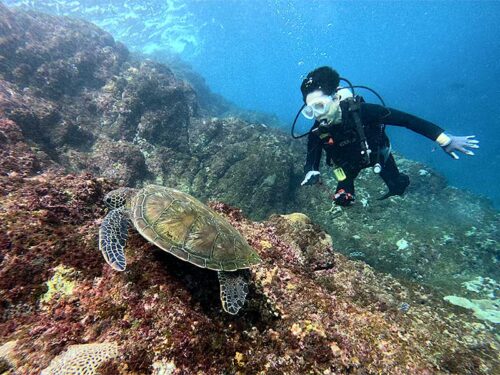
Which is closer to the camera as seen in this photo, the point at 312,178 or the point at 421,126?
the point at 421,126

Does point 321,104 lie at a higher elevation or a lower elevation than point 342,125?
higher

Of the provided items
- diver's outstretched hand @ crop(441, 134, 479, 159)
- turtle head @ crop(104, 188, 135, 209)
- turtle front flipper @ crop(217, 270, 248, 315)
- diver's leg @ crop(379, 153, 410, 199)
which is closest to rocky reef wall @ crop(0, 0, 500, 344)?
diver's leg @ crop(379, 153, 410, 199)

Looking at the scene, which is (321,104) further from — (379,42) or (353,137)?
(379,42)

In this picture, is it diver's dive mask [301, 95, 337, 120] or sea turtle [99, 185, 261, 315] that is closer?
sea turtle [99, 185, 261, 315]

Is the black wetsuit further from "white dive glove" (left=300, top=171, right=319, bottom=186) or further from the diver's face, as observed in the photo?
"white dive glove" (left=300, top=171, right=319, bottom=186)

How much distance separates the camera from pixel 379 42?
95562mm

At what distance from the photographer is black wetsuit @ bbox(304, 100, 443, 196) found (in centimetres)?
618

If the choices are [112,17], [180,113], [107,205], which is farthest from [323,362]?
[112,17]

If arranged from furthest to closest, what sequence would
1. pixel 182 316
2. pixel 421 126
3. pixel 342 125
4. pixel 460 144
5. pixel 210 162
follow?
pixel 210 162 → pixel 342 125 → pixel 421 126 → pixel 460 144 → pixel 182 316

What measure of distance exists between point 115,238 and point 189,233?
0.79 m

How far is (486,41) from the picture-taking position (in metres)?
85.2

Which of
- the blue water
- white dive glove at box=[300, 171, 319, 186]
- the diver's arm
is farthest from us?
the blue water

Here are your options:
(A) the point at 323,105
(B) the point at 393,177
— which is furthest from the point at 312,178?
(B) the point at 393,177

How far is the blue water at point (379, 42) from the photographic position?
1437 inches
